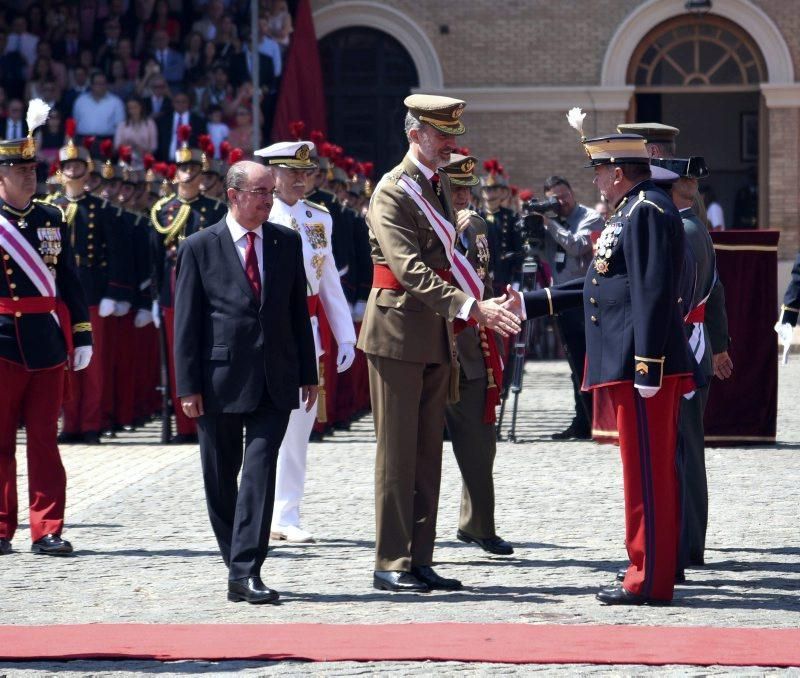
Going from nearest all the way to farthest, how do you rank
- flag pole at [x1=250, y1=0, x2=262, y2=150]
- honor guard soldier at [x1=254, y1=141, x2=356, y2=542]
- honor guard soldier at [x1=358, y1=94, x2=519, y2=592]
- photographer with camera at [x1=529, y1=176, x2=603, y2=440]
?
1. honor guard soldier at [x1=358, y1=94, x2=519, y2=592]
2. honor guard soldier at [x1=254, y1=141, x2=356, y2=542]
3. photographer with camera at [x1=529, y1=176, x2=603, y2=440]
4. flag pole at [x1=250, y1=0, x2=262, y2=150]

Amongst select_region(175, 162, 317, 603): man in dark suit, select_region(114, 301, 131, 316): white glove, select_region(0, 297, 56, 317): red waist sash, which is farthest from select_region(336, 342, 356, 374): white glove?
select_region(114, 301, 131, 316): white glove

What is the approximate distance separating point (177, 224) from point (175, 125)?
8611 millimetres

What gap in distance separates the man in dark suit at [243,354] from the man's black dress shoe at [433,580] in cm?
66

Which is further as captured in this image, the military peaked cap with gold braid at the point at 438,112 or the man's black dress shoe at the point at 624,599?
the military peaked cap with gold braid at the point at 438,112

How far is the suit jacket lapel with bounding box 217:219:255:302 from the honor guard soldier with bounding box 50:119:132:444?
5778 mm

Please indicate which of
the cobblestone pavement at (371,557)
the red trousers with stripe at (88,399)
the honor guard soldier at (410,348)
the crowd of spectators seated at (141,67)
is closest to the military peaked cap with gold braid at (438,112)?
the honor guard soldier at (410,348)

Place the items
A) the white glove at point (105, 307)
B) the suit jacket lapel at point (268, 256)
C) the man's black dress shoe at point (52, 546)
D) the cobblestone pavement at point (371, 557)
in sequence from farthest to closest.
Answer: the white glove at point (105, 307)
the man's black dress shoe at point (52, 546)
the suit jacket lapel at point (268, 256)
the cobblestone pavement at point (371, 557)

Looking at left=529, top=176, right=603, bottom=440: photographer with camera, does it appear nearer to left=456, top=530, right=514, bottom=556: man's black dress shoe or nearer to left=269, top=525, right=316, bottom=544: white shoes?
left=269, top=525, right=316, bottom=544: white shoes

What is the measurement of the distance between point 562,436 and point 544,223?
1553 millimetres

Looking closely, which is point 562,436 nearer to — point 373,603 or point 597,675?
point 373,603

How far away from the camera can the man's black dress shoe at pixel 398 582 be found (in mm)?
7098

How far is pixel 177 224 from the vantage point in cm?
1249

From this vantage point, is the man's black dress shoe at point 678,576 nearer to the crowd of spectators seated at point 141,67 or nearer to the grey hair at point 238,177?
the grey hair at point 238,177

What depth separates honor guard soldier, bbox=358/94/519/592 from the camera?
7.12 m
